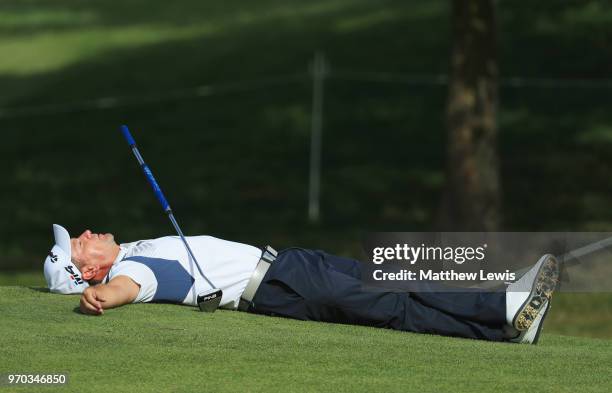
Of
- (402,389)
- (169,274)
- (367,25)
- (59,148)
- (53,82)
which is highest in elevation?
(367,25)

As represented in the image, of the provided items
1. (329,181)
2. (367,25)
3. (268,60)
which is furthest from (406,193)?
(367,25)

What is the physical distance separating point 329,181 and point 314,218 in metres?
2.00

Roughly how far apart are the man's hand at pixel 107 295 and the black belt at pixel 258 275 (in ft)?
2.08

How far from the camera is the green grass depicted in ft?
18.8

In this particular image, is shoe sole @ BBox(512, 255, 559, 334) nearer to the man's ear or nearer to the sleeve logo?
the man's ear

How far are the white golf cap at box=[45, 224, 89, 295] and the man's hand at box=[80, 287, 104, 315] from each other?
0.45 metres

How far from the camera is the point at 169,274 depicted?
714 centimetres

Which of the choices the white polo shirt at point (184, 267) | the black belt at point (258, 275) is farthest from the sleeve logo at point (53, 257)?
the black belt at point (258, 275)

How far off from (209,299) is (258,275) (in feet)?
0.95

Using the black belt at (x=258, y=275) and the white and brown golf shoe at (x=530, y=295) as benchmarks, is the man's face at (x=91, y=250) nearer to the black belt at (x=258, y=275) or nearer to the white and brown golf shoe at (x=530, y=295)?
the black belt at (x=258, y=275)

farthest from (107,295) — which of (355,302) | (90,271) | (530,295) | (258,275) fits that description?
(530,295)

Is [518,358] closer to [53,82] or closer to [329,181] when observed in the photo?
[329,181]

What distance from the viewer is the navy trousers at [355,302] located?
22.8 feet

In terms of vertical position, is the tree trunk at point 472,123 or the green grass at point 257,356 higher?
the tree trunk at point 472,123
